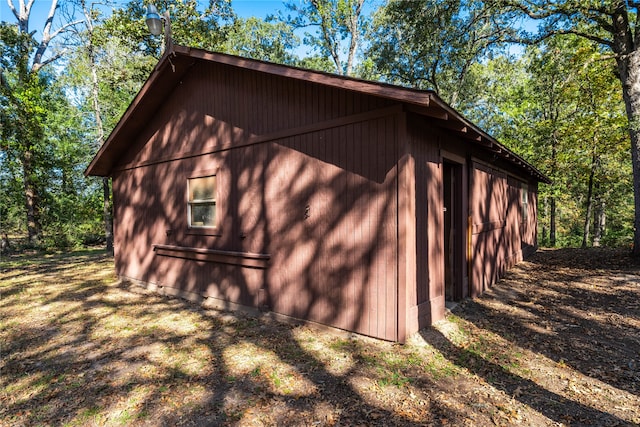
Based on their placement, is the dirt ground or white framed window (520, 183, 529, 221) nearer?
the dirt ground

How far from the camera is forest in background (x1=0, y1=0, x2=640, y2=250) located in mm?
11992

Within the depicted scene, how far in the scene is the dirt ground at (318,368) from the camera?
9.52 ft

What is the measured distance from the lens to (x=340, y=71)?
2077cm

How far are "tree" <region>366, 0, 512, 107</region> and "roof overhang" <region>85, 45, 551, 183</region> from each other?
432cm

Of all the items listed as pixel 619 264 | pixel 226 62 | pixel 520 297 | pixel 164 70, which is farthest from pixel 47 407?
pixel 619 264

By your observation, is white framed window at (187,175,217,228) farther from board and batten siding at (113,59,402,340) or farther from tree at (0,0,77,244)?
tree at (0,0,77,244)

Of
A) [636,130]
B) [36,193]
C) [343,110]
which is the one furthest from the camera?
[36,193]

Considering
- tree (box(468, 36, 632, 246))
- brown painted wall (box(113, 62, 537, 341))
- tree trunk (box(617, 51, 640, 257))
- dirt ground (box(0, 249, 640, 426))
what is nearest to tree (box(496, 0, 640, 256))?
tree trunk (box(617, 51, 640, 257))

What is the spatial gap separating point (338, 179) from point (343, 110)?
0.97 m

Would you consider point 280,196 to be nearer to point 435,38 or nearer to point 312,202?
point 312,202

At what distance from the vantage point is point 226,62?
5391 millimetres

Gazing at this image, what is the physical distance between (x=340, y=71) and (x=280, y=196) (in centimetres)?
1802

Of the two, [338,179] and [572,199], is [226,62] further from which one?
[572,199]

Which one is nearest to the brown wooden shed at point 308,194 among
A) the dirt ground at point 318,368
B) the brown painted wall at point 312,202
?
the brown painted wall at point 312,202
